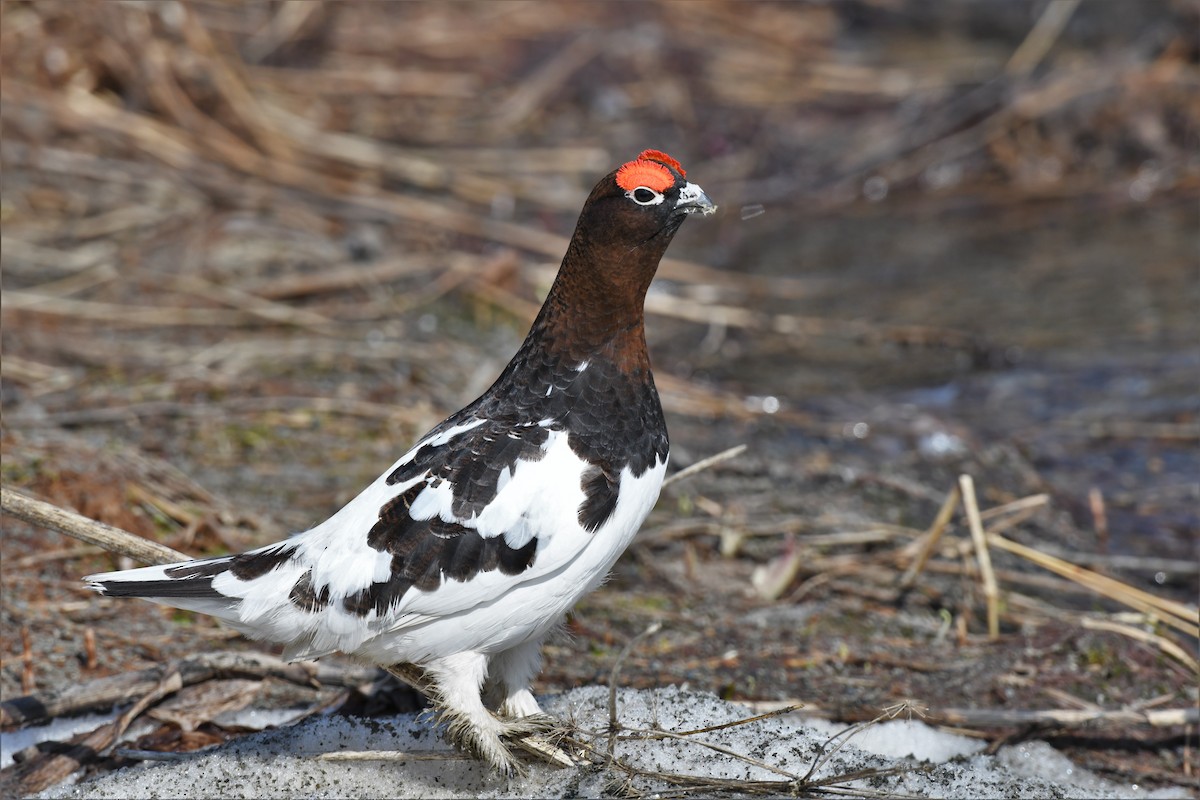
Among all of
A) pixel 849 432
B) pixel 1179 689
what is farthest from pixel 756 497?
pixel 1179 689

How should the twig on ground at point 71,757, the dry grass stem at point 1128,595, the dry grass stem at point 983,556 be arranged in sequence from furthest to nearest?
the dry grass stem at point 983,556 < the dry grass stem at point 1128,595 < the twig on ground at point 71,757

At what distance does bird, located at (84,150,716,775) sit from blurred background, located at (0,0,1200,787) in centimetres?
52

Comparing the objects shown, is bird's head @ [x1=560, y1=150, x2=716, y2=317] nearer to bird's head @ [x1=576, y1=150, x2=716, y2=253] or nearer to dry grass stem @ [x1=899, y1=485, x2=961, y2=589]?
bird's head @ [x1=576, y1=150, x2=716, y2=253]

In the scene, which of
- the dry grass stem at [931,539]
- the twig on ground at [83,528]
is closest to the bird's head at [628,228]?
the twig on ground at [83,528]

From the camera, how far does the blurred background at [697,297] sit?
424 cm

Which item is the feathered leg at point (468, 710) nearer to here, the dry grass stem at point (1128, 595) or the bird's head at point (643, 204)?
the bird's head at point (643, 204)

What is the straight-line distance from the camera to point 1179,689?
3.89 m

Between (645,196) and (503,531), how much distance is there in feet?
2.89

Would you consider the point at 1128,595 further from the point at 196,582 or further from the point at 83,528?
the point at 83,528

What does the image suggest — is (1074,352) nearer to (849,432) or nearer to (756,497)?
(849,432)

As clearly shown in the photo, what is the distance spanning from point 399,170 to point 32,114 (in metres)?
2.23

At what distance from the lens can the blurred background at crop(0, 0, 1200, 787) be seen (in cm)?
424

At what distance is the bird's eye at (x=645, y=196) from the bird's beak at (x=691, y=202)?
51 mm

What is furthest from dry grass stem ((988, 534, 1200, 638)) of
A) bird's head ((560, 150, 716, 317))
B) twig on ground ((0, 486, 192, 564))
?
twig on ground ((0, 486, 192, 564))
